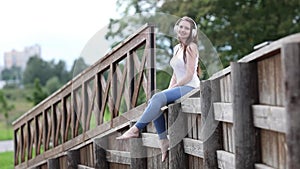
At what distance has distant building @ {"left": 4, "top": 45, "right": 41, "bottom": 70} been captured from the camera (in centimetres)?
4069

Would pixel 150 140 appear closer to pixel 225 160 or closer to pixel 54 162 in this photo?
pixel 225 160

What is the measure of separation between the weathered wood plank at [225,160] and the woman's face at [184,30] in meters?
1.22

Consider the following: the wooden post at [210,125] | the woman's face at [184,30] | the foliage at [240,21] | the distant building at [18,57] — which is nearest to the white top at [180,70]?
the woman's face at [184,30]

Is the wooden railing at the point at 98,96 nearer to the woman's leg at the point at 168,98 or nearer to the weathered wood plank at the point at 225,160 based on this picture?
the woman's leg at the point at 168,98

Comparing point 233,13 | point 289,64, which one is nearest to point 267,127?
point 289,64

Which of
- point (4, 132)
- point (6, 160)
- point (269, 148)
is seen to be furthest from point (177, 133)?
point (4, 132)

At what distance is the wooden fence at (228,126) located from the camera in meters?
3.11

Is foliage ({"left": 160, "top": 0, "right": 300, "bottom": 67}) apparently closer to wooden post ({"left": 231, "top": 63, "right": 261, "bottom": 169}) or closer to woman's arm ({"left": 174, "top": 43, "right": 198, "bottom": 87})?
woman's arm ({"left": 174, "top": 43, "right": 198, "bottom": 87})

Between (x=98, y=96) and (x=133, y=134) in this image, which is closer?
(x=133, y=134)

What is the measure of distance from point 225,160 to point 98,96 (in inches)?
138

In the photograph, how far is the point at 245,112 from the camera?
384cm

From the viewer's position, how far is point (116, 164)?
6973mm

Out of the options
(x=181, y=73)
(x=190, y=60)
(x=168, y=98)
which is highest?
(x=190, y=60)

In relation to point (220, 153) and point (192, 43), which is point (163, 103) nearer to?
point (192, 43)
